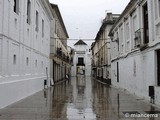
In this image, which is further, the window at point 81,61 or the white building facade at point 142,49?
the window at point 81,61

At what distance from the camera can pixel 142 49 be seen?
44.0ft

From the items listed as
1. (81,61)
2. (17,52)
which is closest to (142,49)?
(17,52)

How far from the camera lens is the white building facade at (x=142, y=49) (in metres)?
11.6

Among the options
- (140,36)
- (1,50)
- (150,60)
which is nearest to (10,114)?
→ (1,50)

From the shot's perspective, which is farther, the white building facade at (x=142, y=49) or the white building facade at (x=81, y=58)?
the white building facade at (x=81, y=58)

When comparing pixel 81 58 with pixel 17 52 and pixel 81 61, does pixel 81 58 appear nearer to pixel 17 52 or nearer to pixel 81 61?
pixel 81 61

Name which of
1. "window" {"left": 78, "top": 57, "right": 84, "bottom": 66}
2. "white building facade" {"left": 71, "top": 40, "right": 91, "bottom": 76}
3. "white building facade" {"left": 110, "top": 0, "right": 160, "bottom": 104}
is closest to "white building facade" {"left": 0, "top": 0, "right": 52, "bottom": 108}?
"white building facade" {"left": 110, "top": 0, "right": 160, "bottom": 104}

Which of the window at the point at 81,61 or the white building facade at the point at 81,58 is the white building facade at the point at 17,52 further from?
the window at the point at 81,61

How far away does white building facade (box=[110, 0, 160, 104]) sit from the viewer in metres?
11.6

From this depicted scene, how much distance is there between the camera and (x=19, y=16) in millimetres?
13328

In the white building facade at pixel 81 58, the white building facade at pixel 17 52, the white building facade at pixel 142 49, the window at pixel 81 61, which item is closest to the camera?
the white building facade at pixel 17 52

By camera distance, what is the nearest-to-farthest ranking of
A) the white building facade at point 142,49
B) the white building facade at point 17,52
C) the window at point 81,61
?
the white building facade at point 17,52
the white building facade at point 142,49
the window at point 81,61

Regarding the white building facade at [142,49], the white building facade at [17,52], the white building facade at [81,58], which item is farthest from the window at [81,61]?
the white building facade at [17,52]

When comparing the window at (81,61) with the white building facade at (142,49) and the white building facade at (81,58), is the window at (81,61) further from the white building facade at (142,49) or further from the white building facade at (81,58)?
the white building facade at (142,49)
